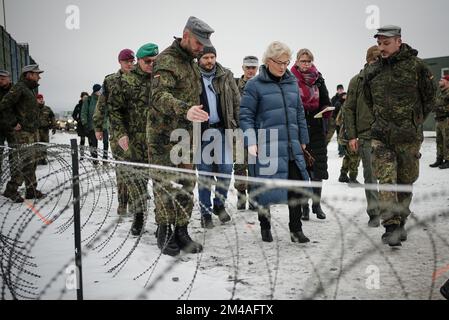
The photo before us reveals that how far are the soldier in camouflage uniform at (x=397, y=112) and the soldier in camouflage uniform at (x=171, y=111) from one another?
1.97 m

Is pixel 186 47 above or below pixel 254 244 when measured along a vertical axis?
above

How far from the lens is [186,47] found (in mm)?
3785

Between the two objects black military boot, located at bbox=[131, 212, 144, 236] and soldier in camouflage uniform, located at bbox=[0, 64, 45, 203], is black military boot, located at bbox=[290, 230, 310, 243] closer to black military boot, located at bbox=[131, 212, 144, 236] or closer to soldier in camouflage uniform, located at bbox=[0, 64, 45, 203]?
black military boot, located at bbox=[131, 212, 144, 236]

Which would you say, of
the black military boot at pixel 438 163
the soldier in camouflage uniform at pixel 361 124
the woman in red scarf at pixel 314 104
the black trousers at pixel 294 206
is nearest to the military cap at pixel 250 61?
the woman in red scarf at pixel 314 104

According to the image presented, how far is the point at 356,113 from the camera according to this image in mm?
5258

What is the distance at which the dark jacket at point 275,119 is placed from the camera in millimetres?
4090

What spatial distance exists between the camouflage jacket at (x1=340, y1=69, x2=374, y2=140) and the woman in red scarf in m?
0.29

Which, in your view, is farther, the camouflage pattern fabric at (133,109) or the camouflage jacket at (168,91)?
the camouflage pattern fabric at (133,109)

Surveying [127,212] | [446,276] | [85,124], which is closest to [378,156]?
[446,276]

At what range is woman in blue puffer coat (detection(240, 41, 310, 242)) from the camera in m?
4.07

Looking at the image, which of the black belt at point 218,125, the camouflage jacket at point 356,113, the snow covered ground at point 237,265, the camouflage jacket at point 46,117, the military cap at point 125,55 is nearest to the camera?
the snow covered ground at point 237,265

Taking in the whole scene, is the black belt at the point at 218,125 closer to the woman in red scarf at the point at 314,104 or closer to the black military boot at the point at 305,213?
the woman in red scarf at the point at 314,104
